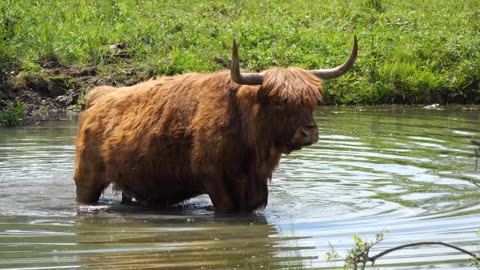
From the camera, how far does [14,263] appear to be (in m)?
6.89

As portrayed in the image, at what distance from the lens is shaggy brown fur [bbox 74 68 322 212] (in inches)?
341

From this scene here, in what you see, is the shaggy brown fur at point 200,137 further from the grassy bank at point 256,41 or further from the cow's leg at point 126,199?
the grassy bank at point 256,41

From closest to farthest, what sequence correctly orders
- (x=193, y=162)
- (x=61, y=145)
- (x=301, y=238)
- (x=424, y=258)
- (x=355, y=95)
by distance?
1. (x=424, y=258)
2. (x=301, y=238)
3. (x=193, y=162)
4. (x=61, y=145)
5. (x=355, y=95)

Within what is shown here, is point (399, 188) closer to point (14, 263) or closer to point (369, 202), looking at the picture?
point (369, 202)

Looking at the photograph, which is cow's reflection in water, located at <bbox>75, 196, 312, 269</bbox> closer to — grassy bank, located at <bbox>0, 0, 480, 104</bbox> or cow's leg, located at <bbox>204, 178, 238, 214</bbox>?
cow's leg, located at <bbox>204, 178, 238, 214</bbox>

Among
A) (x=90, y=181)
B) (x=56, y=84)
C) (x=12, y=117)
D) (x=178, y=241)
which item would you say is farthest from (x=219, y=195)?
(x=56, y=84)

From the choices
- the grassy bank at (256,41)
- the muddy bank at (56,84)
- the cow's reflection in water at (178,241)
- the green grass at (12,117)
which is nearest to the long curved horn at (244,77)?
the cow's reflection in water at (178,241)

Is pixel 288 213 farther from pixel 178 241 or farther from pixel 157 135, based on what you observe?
pixel 178 241

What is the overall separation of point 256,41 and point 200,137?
8.94 meters

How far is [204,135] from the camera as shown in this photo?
8.82m

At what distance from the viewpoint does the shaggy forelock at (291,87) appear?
8531 millimetres

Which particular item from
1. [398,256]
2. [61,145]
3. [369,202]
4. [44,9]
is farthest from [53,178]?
[44,9]

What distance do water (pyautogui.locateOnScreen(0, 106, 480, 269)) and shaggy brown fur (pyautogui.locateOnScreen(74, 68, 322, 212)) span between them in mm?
230

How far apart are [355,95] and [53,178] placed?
6501 millimetres
